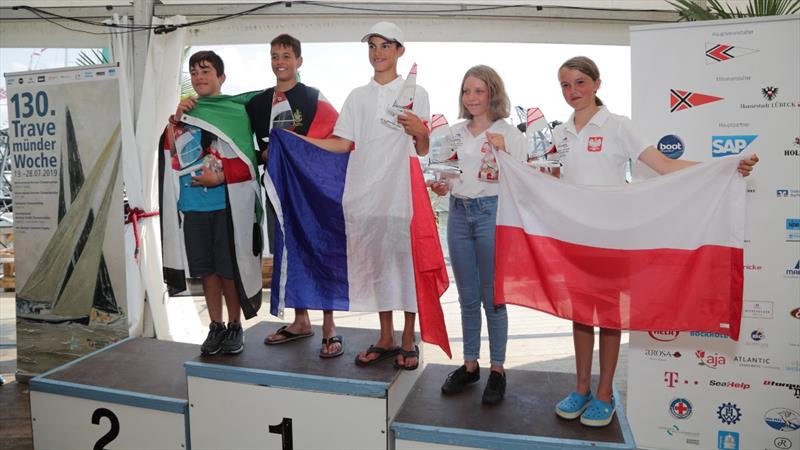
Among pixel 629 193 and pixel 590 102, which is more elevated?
pixel 590 102

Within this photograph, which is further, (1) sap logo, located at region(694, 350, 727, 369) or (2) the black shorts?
(1) sap logo, located at region(694, 350, 727, 369)

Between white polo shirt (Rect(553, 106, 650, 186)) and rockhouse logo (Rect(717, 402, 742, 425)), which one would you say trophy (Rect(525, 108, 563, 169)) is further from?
rockhouse logo (Rect(717, 402, 742, 425))

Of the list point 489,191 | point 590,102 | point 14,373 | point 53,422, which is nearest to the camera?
point 590,102

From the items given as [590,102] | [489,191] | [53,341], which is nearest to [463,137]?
[489,191]

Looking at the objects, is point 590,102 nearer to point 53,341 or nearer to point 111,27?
point 111,27

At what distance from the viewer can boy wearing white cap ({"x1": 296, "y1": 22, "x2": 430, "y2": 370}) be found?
219cm

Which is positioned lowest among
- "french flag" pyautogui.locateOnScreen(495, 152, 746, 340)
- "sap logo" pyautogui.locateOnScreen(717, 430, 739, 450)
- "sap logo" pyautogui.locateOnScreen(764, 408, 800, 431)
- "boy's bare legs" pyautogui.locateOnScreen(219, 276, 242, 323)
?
"sap logo" pyautogui.locateOnScreen(717, 430, 739, 450)

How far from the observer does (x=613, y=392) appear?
2.08 meters

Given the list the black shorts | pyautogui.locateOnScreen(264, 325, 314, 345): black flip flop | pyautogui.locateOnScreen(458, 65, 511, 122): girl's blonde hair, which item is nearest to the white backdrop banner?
pyautogui.locateOnScreen(458, 65, 511, 122): girl's blonde hair

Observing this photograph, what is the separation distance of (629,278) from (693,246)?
0.26 metres

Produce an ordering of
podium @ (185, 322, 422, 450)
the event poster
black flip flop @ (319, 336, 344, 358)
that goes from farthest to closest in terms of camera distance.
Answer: the event poster
black flip flop @ (319, 336, 344, 358)
podium @ (185, 322, 422, 450)

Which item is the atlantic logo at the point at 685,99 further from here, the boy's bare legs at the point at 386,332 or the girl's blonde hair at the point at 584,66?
the boy's bare legs at the point at 386,332

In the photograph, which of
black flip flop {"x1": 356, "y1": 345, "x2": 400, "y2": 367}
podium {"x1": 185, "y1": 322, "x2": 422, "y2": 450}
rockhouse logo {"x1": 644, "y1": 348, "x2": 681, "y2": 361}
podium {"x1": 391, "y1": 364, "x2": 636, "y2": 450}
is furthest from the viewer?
Result: rockhouse logo {"x1": 644, "y1": 348, "x2": 681, "y2": 361}

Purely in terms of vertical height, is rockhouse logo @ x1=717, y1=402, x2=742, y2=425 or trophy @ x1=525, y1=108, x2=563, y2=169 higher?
trophy @ x1=525, y1=108, x2=563, y2=169
